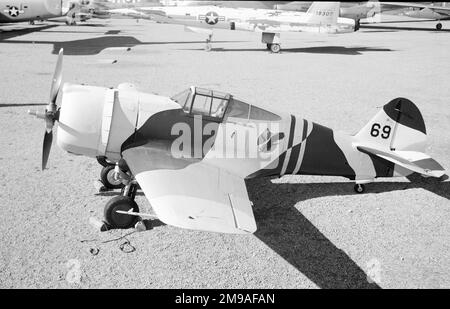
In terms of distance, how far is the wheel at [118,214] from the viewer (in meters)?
6.80

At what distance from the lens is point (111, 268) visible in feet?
19.1

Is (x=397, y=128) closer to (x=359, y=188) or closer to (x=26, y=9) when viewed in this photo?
(x=359, y=188)

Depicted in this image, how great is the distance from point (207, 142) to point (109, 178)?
7.83 feet

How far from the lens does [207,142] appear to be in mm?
7402

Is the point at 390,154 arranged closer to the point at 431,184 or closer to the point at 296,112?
the point at 431,184

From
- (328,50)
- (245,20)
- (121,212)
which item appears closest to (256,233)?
(121,212)

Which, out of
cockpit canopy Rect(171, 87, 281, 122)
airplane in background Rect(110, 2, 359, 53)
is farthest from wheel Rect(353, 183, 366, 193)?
airplane in background Rect(110, 2, 359, 53)

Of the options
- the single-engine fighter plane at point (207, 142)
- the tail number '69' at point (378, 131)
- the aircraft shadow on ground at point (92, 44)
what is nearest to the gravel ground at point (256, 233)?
the single-engine fighter plane at point (207, 142)

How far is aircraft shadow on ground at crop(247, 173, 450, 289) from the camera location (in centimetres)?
585

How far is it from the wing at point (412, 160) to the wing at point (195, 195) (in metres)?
3.05

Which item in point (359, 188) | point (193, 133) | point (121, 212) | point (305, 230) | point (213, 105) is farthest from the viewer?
point (359, 188)

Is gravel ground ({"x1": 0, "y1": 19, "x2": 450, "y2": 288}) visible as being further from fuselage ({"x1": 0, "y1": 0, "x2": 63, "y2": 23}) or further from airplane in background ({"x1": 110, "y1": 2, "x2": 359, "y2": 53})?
fuselage ({"x1": 0, "y1": 0, "x2": 63, "y2": 23})
